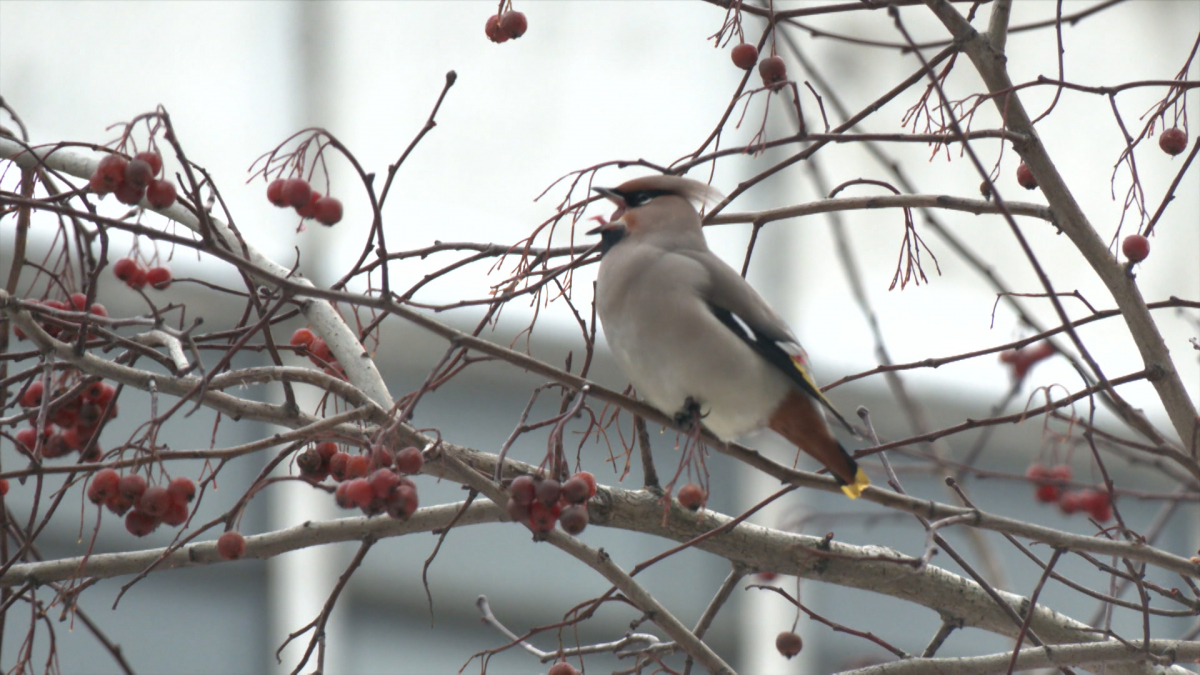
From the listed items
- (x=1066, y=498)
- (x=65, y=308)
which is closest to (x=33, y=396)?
(x=65, y=308)

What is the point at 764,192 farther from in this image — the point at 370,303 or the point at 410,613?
the point at 370,303

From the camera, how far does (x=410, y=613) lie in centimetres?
562

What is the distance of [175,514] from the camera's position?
6.63 feet

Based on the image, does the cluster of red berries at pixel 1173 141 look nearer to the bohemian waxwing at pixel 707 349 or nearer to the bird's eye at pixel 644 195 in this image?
the bohemian waxwing at pixel 707 349

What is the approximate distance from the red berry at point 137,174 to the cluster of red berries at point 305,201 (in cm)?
23

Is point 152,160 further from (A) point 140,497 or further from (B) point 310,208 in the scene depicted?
(A) point 140,497

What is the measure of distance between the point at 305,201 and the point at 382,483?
53 cm

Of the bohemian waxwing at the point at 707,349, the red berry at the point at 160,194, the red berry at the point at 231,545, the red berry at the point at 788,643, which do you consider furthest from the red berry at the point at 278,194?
the red berry at the point at 788,643

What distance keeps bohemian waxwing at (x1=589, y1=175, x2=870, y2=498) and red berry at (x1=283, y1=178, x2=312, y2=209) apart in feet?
1.98

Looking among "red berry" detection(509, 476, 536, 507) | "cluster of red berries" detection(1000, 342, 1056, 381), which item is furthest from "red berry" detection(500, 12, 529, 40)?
"cluster of red berries" detection(1000, 342, 1056, 381)

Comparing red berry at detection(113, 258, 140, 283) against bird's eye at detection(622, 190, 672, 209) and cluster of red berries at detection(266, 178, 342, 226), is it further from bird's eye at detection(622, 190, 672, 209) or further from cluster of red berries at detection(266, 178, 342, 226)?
bird's eye at detection(622, 190, 672, 209)

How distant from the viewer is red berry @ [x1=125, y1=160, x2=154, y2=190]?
1785 mm

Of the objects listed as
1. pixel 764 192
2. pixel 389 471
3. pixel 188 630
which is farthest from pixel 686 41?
pixel 389 471

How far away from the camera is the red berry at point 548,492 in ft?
5.78
